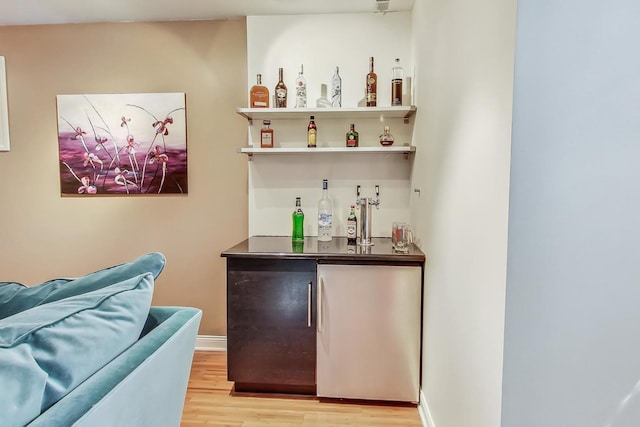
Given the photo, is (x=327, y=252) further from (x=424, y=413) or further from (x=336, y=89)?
(x=336, y=89)

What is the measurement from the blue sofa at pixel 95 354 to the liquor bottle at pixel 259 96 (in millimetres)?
1642

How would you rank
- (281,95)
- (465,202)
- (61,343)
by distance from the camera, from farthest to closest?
(281,95), (465,202), (61,343)

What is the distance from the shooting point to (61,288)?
114 centimetres

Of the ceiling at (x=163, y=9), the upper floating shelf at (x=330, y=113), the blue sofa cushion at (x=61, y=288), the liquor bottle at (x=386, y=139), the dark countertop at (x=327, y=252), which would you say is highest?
the ceiling at (x=163, y=9)

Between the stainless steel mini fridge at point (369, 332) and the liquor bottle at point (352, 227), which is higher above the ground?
the liquor bottle at point (352, 227)

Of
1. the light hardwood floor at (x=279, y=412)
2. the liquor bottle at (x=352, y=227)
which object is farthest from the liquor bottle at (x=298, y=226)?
the light hardwood floor at (x=279, y=412)

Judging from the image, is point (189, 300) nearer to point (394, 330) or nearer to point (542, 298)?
point (394, 330)

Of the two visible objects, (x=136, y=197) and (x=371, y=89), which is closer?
(x=371, y=89)

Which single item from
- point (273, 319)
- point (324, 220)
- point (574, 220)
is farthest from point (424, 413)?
point (574, 220)

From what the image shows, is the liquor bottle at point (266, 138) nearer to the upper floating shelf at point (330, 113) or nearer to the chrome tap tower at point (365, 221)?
the upper floating shelf at point (330, 113)

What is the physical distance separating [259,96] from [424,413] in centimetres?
216

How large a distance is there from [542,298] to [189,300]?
257 centimetres

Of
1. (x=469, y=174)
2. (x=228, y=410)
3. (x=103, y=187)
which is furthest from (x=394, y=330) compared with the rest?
(x=103, y=187)

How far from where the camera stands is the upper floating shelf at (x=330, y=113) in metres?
2.47
